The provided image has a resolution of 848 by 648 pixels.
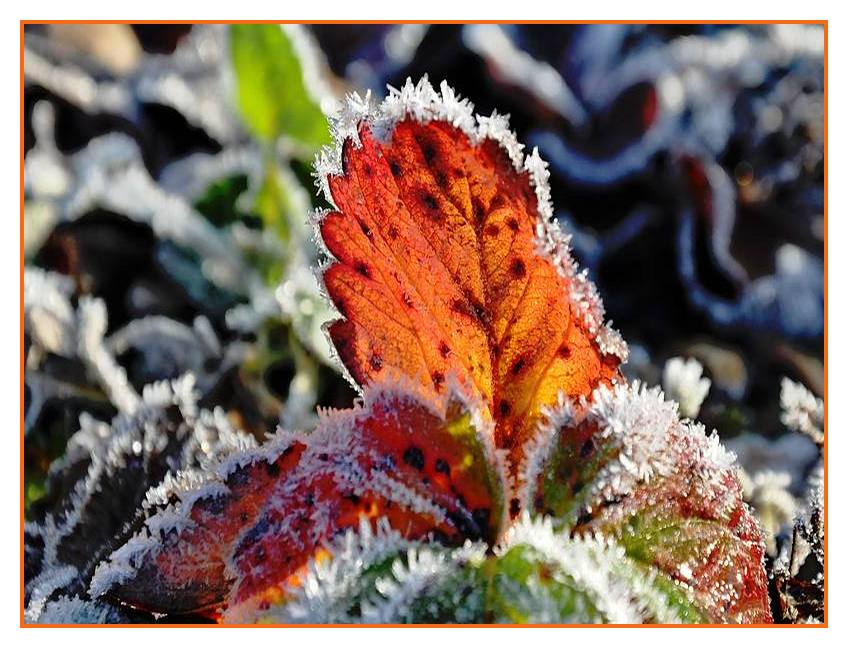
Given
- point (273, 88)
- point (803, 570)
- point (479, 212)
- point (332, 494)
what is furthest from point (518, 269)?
point (273, 88)

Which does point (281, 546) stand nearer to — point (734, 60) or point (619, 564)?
point (619, 564)

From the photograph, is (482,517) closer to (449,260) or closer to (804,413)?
(449,260)

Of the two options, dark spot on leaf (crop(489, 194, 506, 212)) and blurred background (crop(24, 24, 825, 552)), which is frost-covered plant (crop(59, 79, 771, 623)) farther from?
blurred background (crop(24, 24, 825, 552))

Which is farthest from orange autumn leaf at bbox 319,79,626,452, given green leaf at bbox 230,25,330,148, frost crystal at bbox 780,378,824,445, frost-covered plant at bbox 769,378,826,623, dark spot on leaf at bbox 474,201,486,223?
green leaf at bbox 230,25,330,148

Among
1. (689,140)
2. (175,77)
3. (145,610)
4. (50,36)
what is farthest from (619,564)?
(50,36)

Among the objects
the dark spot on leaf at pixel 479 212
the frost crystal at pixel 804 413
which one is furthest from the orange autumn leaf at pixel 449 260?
the frost crystal at pixel 804 413
